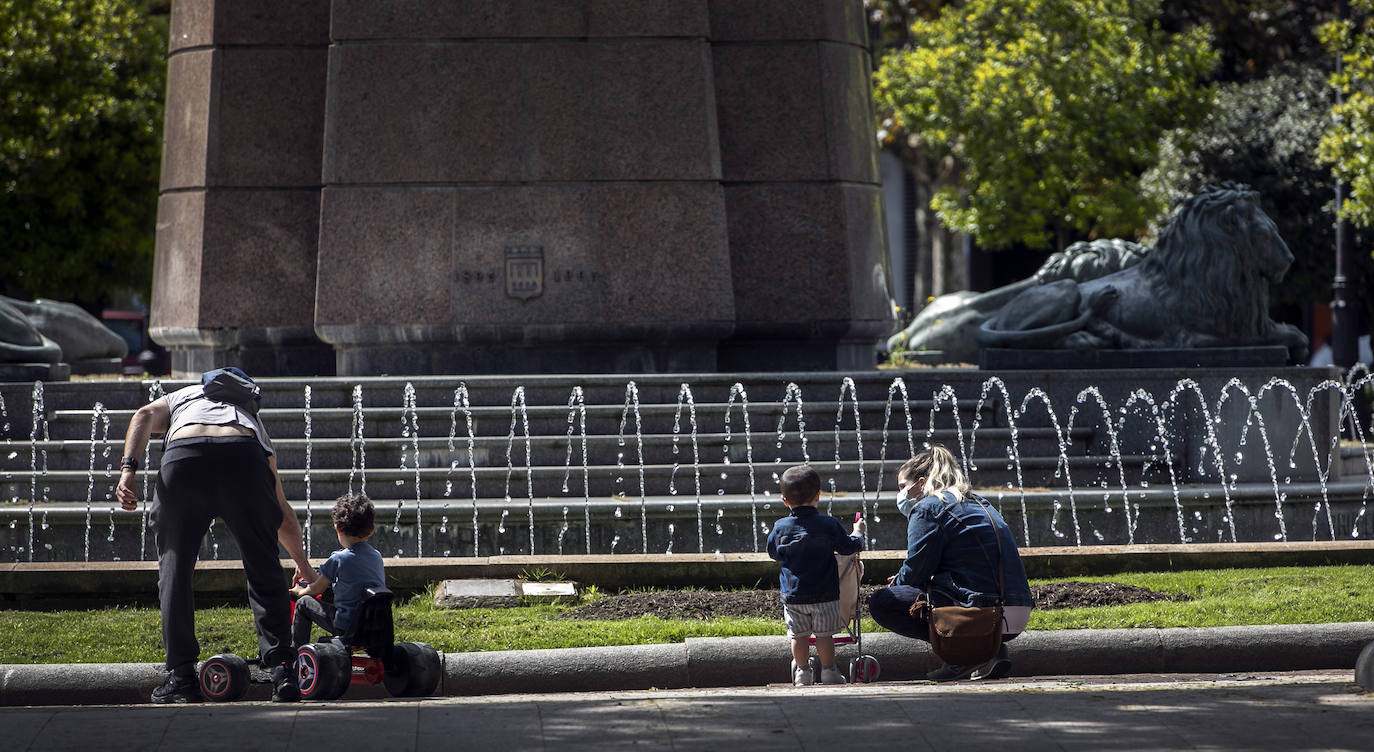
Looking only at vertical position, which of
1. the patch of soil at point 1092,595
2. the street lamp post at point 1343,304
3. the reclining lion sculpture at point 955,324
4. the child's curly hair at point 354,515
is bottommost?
the patch of soil at point 1092,595

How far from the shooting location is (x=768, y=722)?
6324 mm

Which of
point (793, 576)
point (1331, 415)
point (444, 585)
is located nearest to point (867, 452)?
point (1331, 415)

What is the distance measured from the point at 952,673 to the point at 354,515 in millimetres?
2682

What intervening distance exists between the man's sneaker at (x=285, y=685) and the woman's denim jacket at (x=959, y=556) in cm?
265

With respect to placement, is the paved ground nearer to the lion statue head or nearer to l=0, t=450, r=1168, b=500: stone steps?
l=0, t=450, r=1168, b=500: stone steps

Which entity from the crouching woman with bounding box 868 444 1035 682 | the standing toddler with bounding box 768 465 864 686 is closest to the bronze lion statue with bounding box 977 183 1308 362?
the crouching woman with bounding box 868 444 1035 682

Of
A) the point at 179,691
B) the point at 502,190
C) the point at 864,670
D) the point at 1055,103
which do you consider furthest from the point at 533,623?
the point at 1055,103

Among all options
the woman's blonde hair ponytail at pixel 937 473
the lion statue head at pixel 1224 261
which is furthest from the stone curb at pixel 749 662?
the lion statue head at pixel 1224 261

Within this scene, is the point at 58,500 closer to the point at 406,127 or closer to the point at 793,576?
the point at 406,127

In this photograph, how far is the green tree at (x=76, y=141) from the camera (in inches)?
1257

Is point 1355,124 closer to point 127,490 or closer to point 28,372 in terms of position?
point 28,372

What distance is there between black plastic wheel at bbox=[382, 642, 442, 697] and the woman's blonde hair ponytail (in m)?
2.21

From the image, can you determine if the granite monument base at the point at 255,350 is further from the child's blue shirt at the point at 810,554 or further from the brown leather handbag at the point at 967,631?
the brown leather handbag at the point at 967,631

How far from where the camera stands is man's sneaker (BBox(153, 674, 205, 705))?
24.2ft
